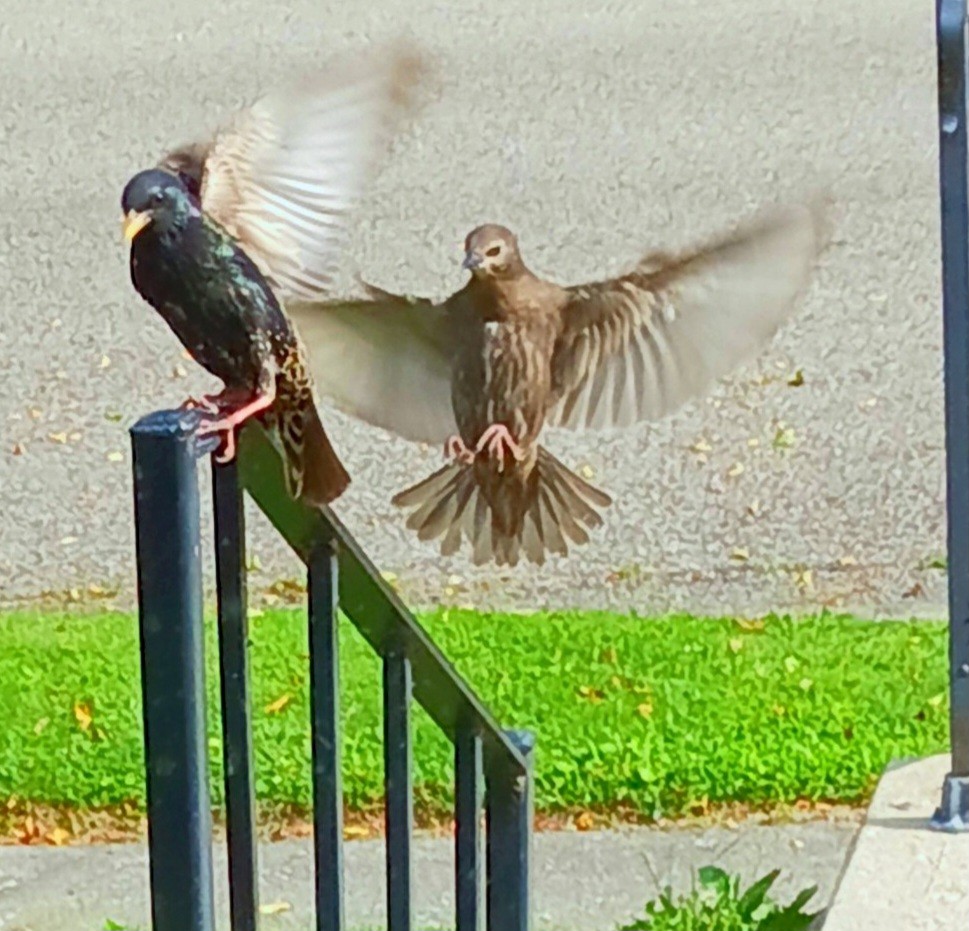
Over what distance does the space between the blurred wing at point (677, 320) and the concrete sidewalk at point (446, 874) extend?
1.22 meters

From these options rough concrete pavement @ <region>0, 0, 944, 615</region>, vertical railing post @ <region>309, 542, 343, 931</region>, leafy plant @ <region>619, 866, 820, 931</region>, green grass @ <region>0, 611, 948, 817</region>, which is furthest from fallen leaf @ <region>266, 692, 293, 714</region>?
vertical railing post @ <region>309, 542, 343, 931</region>

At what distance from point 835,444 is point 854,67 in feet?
10.5

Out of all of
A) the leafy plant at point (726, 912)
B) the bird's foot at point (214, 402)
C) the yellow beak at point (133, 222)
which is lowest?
the leafy plant at point (726, 912)

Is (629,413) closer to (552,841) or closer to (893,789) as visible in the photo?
(893,789)

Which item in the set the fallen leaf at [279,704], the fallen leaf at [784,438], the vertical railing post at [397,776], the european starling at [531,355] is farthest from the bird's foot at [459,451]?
→ the fallen leaf at [784,438]

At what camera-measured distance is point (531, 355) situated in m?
2.50

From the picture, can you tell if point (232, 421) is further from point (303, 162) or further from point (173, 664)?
point (303, 162)

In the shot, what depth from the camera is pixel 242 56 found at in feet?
28.1

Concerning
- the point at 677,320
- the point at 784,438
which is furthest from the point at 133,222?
the point at 784,438

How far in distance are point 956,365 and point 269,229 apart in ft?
4.61

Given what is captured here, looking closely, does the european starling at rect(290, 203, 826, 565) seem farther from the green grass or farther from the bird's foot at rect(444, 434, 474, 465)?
the green grass

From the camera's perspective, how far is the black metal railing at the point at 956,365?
3107 mm

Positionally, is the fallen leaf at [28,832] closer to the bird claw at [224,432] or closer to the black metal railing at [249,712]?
the black metal railing at [249,712]

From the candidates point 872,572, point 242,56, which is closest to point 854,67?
point 242,56
